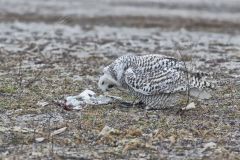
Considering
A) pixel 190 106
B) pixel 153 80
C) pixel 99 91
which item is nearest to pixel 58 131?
pixel 153 80

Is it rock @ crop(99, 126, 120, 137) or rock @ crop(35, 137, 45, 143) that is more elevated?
rock @ crop(99, 126, 120, 137)

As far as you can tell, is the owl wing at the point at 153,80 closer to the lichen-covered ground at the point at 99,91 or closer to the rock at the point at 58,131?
the lichen-covered ground at the point at 99,91

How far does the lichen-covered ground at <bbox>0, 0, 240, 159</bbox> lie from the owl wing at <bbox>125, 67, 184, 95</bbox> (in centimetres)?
35

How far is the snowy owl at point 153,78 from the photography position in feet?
34.0

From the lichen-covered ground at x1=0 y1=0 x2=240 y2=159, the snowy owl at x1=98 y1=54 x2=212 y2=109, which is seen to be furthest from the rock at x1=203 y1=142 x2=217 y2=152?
Result: the snowy owl at x1=98 y1=54 x2=212 y2=109

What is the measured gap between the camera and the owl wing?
10344 mm

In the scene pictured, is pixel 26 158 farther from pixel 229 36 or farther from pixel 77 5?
pixel 77 5

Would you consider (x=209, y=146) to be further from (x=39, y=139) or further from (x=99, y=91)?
(x=99, y=91)

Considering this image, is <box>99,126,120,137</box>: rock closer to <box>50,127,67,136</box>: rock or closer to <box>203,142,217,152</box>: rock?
<box>50,127,67,136</box>: rock

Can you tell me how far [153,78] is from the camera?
10.4m

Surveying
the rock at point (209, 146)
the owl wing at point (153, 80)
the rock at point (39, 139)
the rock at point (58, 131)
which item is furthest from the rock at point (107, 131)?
the owl wing at point (153, 80)

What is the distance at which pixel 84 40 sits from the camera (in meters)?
23.0

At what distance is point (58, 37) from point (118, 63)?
12.9 metres

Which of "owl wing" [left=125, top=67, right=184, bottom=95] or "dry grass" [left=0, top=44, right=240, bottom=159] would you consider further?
"owl wing" [left=125, top=67, right=184, bottom=95]
